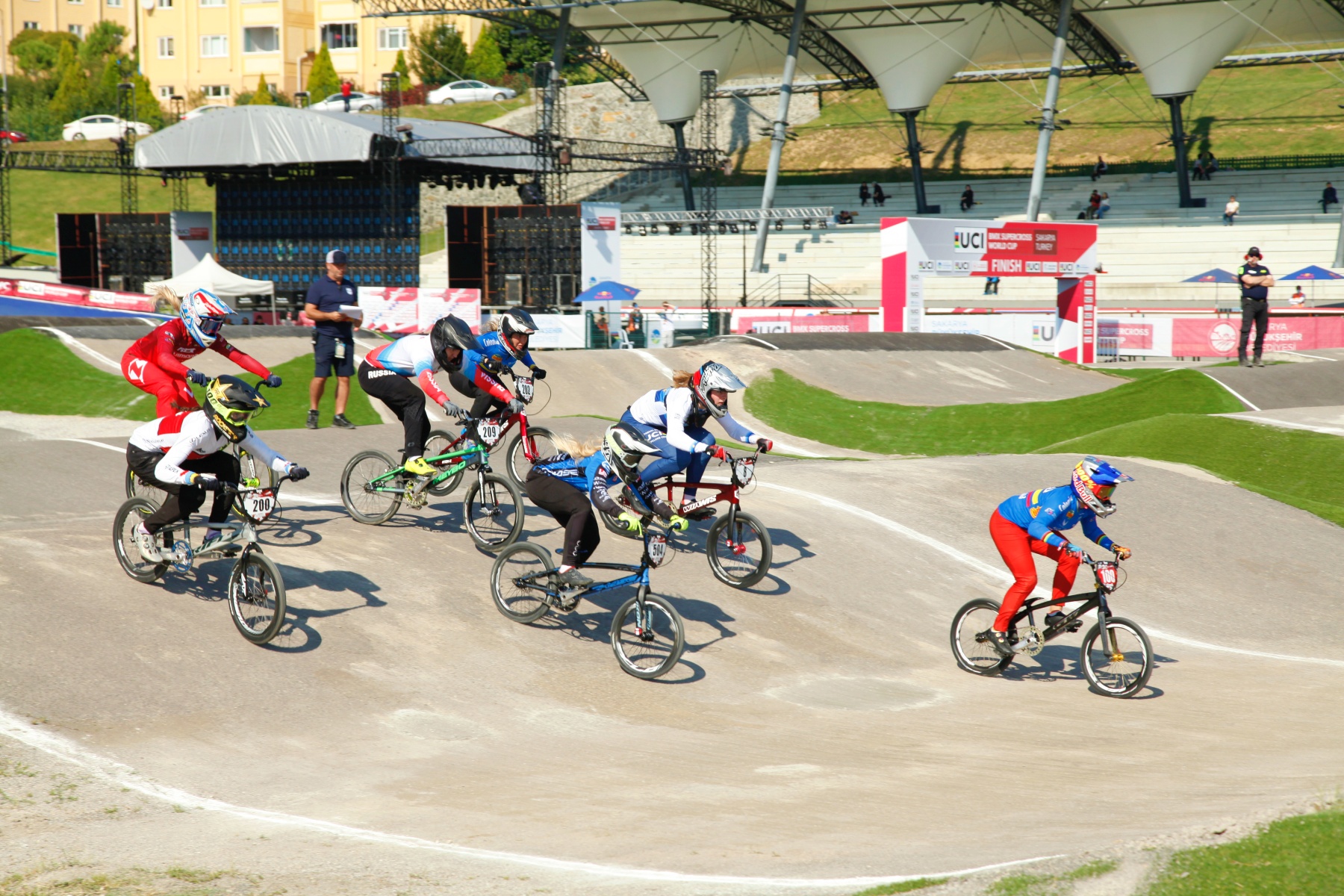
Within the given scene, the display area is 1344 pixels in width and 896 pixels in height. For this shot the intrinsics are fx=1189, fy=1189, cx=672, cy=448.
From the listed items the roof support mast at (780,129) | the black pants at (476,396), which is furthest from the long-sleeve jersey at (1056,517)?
the roof support mast at (780,129)

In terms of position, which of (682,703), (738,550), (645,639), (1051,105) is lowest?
(682,703)

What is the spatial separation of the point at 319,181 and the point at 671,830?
56502 mm

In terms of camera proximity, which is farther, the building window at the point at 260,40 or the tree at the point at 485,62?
the building window at the point at 260,40

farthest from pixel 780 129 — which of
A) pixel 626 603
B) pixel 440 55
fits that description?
pixel 626 603

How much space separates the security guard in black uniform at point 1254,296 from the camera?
83.7 feet

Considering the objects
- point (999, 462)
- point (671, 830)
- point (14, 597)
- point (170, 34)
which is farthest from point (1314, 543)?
point (170, 34)

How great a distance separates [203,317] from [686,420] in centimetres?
444

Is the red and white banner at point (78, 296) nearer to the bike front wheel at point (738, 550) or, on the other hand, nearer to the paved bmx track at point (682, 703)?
the paved bmx track at point (682, 703)

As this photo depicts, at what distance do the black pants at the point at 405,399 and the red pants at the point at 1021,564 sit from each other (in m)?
5.78

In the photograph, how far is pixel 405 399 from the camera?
12.4 m

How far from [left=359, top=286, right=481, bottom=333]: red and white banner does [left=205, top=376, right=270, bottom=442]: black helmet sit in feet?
95.7

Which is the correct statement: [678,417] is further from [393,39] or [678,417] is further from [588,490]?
[393,39]

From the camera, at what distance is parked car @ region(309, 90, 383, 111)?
81438mm

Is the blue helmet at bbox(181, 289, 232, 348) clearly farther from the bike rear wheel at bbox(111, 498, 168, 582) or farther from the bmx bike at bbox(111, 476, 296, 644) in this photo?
the bmx bike at bbox(111, 476, 296, 644)
